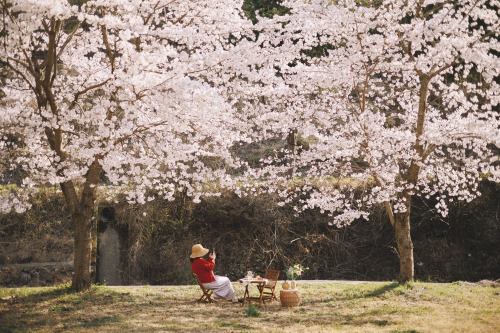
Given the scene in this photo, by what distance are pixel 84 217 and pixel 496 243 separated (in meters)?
10.8

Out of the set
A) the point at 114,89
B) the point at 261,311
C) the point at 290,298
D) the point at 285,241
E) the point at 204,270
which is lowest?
the point at 261,311

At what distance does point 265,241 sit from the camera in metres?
12.9

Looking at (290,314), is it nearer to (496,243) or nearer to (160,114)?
(160,114)

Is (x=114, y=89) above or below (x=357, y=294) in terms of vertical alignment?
above

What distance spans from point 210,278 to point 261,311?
1249 mm

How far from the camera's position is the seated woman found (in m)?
8.06

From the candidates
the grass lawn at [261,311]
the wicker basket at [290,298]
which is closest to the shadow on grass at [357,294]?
the grass lawn at [261,311]

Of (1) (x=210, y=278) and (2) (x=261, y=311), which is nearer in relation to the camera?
(2) (x=261, y=311)

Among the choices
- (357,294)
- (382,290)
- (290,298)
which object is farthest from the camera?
(382,290)

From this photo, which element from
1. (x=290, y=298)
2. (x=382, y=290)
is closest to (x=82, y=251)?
(x=290, y=298)

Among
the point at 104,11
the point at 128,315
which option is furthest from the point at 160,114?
the point at 128,315

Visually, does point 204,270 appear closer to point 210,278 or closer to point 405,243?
point 210,278

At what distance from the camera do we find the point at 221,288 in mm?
8156

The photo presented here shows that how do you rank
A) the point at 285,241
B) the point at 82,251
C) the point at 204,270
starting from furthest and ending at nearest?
the point at 285,241 → the point at 82,251 → the point at 204,270
